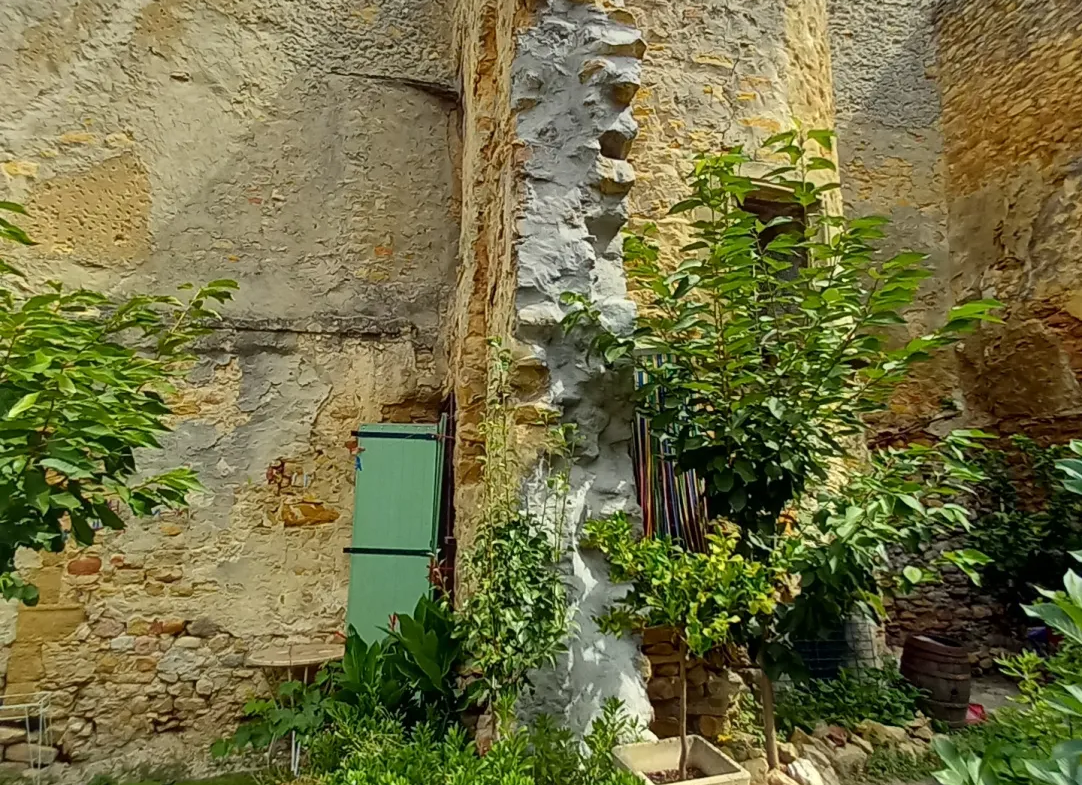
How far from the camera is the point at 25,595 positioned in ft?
6.84

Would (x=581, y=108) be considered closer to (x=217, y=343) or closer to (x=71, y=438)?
(x=71, y=438)

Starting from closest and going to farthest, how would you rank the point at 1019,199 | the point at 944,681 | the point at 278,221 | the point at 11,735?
the point at 11,735 < the point at 944,681 < the point at 278,221 < the point at 1019,199

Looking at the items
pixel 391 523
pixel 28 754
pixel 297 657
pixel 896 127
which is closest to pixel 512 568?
pixel 391 523

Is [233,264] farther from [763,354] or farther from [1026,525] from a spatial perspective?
[1026,525]

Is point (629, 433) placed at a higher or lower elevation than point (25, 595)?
higher

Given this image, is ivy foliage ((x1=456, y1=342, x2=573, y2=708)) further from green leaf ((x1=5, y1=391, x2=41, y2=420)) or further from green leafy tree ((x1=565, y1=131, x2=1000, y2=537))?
green leaf ((x1=5, y1=391, x2=41, y2=420))

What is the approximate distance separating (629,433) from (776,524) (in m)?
0.65

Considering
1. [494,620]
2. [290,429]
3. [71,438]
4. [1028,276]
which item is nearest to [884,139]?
[1028,276]

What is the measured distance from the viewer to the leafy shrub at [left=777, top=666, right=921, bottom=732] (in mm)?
3564

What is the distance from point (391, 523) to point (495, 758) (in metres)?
2.04

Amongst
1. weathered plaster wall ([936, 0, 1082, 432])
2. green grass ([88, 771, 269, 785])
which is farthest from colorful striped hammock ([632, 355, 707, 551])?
weathered plaster wall ([936, 0, 1082, 432])

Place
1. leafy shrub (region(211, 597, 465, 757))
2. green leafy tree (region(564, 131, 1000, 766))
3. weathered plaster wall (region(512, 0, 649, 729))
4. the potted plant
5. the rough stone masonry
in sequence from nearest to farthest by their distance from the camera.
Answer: the potted plant < green leafy tree (region(564, 131, 1000, 766)) < weathered plaster wall (region(512, 0, 649, 729)) < leafy shrub (region(211, 597, 465, 757)) < the rough stone masonry

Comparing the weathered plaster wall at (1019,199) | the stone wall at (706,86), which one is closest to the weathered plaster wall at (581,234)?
the stone wall at (706,86)

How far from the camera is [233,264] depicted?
430 centimetres
